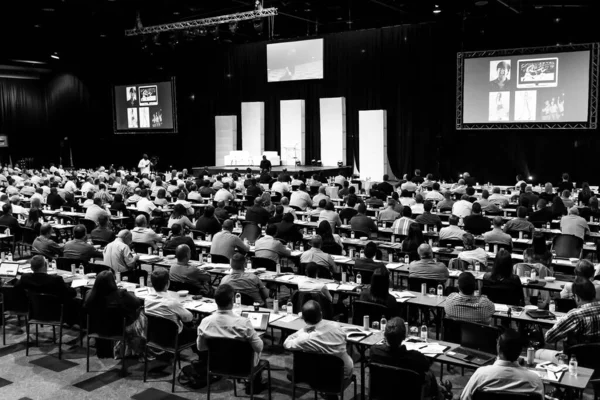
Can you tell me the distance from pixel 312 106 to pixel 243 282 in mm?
20481

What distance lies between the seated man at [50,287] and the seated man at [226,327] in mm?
2748

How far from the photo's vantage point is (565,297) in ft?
24.9

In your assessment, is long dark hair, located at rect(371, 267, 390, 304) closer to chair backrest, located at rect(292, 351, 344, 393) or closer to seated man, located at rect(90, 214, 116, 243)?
chair backrest, located at rect(292, 351, 344, 393)

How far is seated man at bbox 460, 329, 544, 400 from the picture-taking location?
489 centimetres

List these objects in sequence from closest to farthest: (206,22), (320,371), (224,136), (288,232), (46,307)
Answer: (320,371)
(46,307)
(288,232)
(206,22)
(224,136)

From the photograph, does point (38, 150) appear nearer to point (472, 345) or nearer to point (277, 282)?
point (277, 282)

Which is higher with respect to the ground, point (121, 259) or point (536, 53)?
point (536, 53)

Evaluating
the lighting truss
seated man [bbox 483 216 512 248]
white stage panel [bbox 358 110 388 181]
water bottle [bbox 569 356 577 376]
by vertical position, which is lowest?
water bottle [bbox 569 356 577 376]

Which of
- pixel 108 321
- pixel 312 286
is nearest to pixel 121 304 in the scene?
pixel 108 321

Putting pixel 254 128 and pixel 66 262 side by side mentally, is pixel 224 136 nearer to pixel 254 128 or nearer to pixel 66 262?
pixel 254 128

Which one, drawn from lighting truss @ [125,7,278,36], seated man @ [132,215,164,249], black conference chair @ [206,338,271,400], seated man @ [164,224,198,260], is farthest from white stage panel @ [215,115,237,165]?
black conference chair @ [206,338,271,400]

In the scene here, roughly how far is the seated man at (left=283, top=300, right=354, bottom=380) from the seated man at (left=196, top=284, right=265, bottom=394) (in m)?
0.46

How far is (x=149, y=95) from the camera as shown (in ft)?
108

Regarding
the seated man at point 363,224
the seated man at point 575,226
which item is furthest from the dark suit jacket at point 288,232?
the seated man at point 575,226
